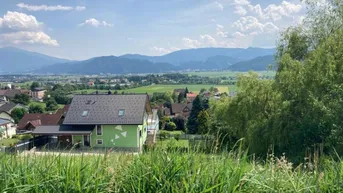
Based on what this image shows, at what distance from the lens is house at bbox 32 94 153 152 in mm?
22328

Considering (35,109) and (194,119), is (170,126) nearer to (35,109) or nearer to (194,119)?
(194,119)

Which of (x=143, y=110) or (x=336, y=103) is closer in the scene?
(x=336, y=103)

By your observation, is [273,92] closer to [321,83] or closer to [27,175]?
[321,83]

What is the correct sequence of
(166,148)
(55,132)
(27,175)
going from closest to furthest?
(27,175) < (166,148) < (55,132)

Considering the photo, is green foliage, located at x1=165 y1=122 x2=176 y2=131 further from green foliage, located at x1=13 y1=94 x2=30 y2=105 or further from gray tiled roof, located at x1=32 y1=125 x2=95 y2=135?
green foliage, located at x1=13 y1=94 x2=30 y2=105

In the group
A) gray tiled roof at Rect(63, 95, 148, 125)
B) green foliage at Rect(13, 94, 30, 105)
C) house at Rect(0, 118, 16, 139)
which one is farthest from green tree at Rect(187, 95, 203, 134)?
green foliage at Rect(13, 94, 30, 105)

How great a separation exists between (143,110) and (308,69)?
13.3 meters

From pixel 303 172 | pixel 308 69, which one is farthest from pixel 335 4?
pixel 303 172

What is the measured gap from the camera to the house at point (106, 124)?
22.3 metres

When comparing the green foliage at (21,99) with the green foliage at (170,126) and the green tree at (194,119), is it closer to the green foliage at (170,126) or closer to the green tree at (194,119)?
the green foliage at (170,126)

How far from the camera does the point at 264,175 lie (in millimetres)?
2627

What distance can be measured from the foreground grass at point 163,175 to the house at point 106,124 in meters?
19.6

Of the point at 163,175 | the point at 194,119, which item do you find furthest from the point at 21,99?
the point at 163,175

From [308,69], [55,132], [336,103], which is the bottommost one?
[55,132]
